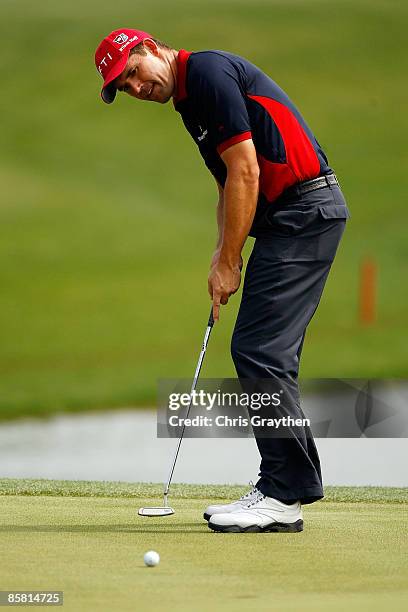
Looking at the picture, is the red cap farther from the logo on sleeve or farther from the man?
the logo on sleeve

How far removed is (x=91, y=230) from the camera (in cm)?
2434

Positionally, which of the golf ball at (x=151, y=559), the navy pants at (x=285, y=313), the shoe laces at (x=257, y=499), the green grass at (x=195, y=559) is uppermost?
the navy pants at (x=285, y=313)

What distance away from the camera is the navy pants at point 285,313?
13.7 ft

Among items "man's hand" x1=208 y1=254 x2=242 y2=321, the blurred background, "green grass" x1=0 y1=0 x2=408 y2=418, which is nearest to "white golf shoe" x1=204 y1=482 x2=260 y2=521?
"man's hand" x1=208 y1=254 x2=242 y2=321

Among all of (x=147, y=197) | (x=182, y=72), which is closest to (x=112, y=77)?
(x=182, y=72)

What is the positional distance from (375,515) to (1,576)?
1833 mm

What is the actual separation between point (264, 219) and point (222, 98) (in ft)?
1.44

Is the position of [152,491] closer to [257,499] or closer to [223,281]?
[257,499]

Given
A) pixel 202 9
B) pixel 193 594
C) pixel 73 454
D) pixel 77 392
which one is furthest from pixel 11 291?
pixel 193 594

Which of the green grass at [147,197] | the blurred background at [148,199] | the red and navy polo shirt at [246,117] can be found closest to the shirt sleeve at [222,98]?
the red and navy polo shirt at [246,117]

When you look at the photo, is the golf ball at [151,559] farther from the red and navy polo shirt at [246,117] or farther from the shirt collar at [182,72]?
the shirt collar at [182,72]

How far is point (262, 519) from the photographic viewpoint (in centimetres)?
414

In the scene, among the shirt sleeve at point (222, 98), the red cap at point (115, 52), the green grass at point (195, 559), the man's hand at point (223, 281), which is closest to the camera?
the green grass at point (195, 559)

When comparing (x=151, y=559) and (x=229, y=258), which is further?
(x=229, y=258)
